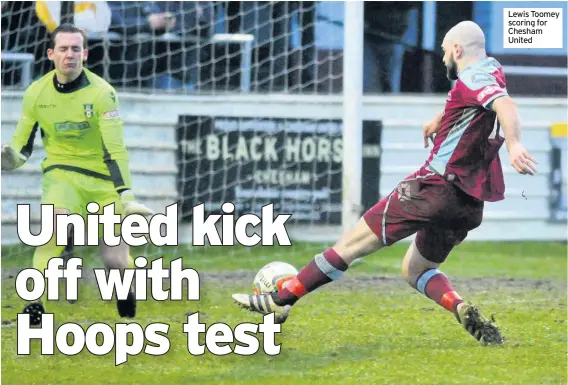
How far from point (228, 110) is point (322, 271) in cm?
495

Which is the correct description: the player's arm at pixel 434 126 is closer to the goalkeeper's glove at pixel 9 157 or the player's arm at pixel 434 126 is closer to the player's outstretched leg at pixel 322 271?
the player's outstretched leg at pixel 322 271

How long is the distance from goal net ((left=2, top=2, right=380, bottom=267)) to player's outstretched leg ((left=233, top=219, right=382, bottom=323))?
419cm

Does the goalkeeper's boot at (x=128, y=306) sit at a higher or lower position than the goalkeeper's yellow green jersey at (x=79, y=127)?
lower

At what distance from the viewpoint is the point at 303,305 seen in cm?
702

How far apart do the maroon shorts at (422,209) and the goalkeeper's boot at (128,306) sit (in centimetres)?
159

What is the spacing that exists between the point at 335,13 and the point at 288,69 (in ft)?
2.10

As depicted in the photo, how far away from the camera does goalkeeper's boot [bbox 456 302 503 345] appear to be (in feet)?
17.7

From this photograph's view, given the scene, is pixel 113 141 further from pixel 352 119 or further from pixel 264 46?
pixel 264 46

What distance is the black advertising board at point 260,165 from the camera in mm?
10211

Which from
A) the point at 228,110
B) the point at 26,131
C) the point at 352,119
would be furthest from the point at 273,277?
the point at 228,110

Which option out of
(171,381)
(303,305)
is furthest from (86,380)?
(303,305)

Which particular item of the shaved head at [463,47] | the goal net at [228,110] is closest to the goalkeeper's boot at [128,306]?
the shaved head at [463,47]

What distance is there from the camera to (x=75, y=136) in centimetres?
661
